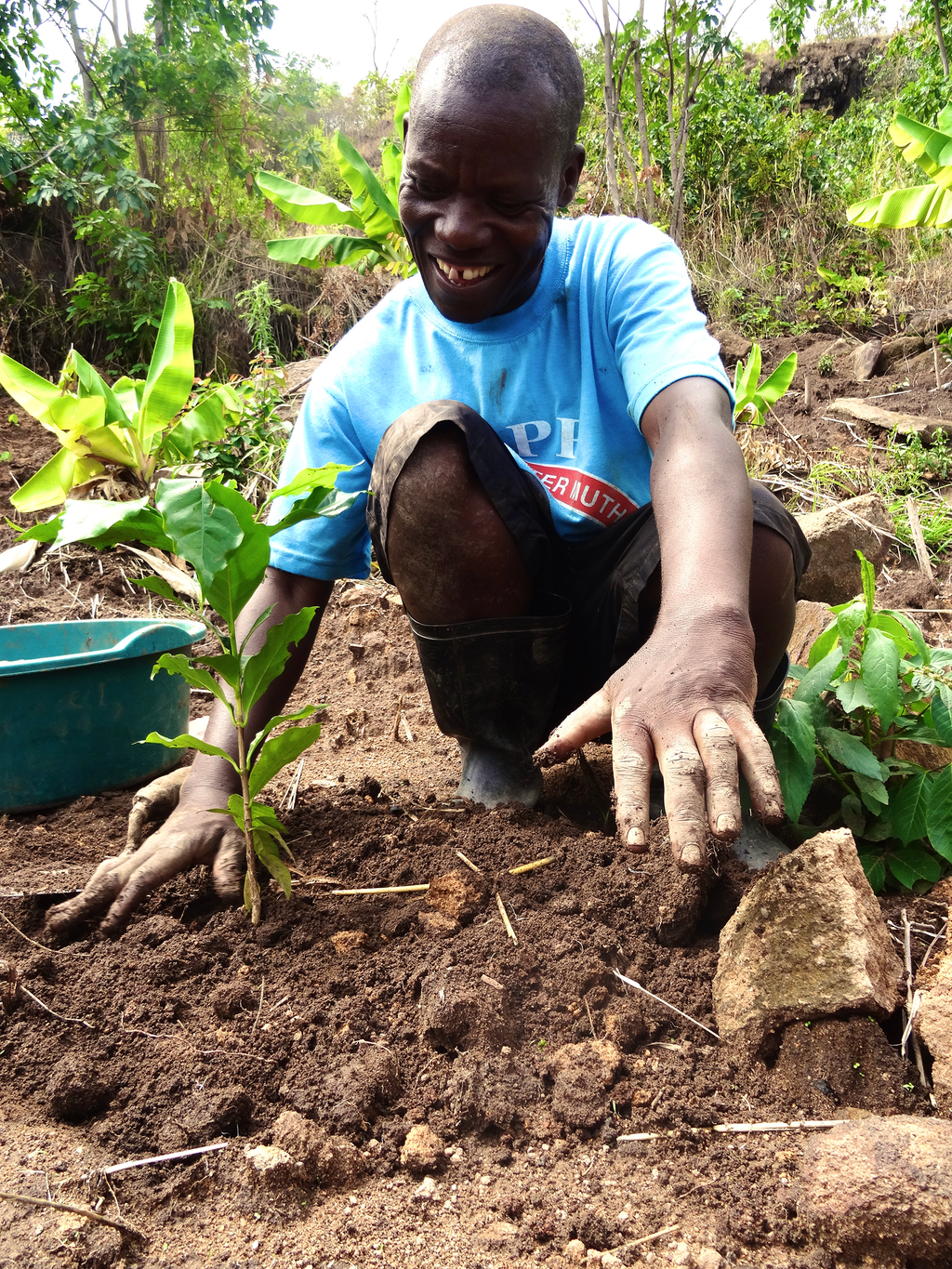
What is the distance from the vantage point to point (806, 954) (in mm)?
1171

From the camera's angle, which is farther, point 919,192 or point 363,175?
point 363,175

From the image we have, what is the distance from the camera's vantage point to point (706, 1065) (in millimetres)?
1151

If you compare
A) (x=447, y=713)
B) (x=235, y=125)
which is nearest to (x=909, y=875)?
(x=447, y=713)

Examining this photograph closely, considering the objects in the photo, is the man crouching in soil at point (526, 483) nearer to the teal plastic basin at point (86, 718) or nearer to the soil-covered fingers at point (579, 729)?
the soil-covered fingers at point (579, 729)

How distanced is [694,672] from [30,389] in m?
2.63

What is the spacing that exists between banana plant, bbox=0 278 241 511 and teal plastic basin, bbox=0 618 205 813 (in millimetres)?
624

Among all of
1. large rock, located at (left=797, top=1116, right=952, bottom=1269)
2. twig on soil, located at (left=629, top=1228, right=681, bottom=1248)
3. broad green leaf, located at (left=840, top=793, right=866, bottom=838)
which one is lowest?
twig on soil, located at (left=629, top=1228, right=681, bottom=1248)

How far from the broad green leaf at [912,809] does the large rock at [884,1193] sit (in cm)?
61

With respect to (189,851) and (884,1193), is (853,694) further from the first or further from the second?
(189,851)

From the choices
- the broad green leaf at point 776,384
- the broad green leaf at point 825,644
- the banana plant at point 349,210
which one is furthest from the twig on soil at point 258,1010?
the banana plant at point 349,210

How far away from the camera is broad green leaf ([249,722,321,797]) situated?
4.61ft

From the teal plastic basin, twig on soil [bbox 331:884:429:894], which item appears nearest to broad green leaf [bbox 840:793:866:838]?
twig on soil [bbox 331:884:429:894]

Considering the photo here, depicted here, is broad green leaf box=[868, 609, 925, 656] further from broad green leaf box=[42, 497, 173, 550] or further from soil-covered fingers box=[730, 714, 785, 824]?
broad green leaf box=[42, 497, 173, 550]

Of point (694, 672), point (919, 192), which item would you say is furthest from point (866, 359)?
point (694, 672)
